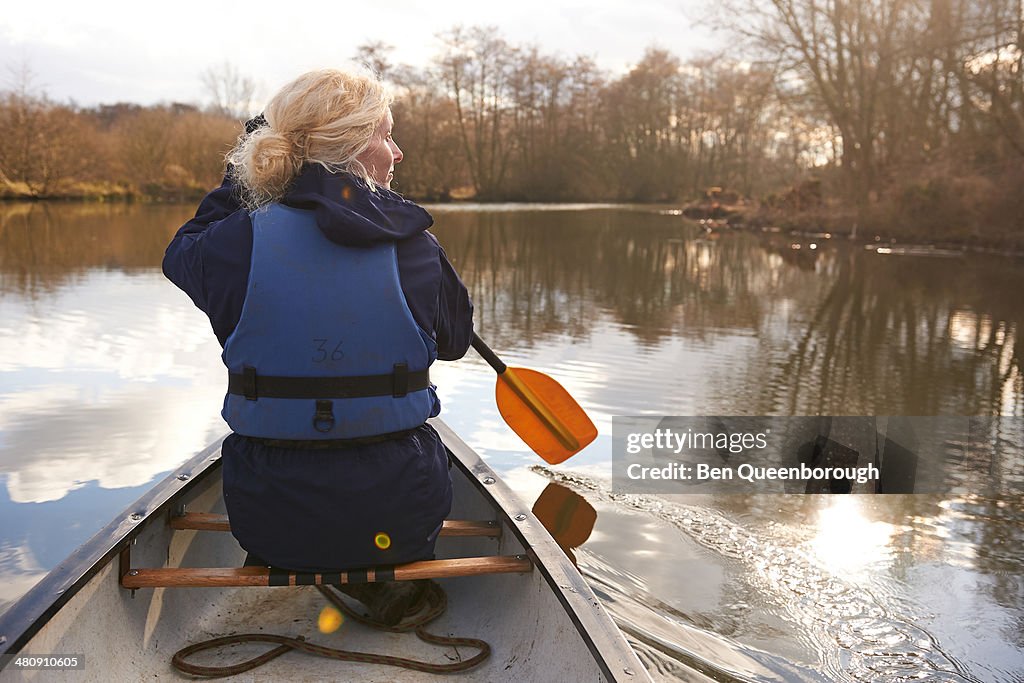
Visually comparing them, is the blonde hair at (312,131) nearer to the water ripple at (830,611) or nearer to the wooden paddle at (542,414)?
the wooden paddle at (542,414)

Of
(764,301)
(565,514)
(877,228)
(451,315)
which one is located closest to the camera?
(451,315)

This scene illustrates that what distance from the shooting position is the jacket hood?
2.00 m

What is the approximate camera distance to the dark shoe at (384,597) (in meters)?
2.49

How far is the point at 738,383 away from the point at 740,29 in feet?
65.8

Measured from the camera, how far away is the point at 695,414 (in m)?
5.99

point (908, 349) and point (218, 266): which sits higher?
point (218, 266)

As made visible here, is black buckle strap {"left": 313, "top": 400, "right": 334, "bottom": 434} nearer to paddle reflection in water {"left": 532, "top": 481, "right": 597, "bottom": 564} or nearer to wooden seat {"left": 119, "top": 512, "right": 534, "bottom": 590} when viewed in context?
wooden seat {"left": 119, "top": 512, "right": 534, "bottom": 590}

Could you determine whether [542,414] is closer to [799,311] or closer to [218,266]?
[218,266]

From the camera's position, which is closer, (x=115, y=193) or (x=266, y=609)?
(x=266, y=609)

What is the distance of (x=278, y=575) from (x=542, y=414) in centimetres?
171

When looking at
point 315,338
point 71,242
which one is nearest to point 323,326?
point 315,338

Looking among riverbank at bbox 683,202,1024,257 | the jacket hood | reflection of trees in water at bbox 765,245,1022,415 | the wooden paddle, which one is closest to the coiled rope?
the jacket hood

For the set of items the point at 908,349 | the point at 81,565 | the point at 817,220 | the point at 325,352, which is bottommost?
the point at 908,349

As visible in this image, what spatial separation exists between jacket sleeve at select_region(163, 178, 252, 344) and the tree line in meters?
18.4
